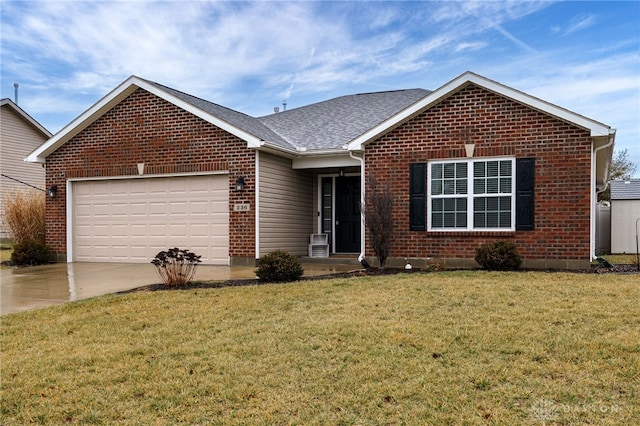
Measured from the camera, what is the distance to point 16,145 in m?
24.4

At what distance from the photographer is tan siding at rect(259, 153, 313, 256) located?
507 inches

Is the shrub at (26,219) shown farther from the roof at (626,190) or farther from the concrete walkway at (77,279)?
the roof at (626,190)

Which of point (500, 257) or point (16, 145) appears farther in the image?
point (16, 145)

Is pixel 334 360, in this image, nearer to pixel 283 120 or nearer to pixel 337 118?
pixel 337 118

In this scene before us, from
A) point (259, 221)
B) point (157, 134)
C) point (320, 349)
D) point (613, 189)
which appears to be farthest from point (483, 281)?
point (613, 189)

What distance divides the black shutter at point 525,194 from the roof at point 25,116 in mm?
23373

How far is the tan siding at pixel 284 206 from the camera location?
42.2ft

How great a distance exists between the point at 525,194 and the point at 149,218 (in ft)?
32.1

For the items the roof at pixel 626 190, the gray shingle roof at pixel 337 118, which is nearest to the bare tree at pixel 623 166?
the roof at pixel 626 190

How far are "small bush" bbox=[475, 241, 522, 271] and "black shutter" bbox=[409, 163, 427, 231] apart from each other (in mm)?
1736

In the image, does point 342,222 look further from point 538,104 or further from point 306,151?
point 538,104

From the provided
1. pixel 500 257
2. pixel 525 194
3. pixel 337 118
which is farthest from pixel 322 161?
pixel 500 257

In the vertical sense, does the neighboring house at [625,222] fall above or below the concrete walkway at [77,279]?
above

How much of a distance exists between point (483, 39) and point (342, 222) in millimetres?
6877
